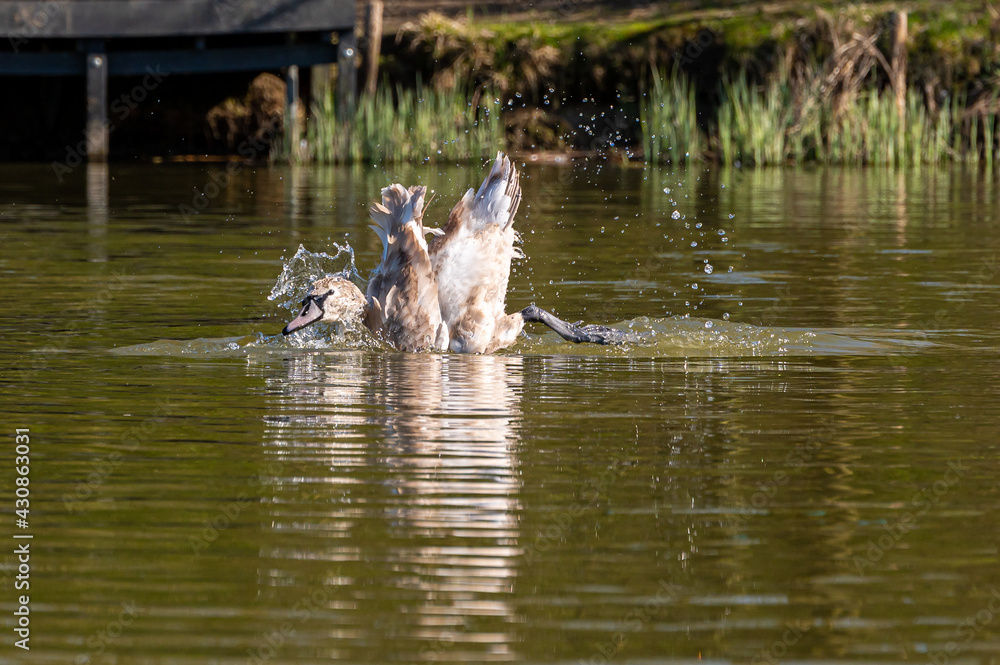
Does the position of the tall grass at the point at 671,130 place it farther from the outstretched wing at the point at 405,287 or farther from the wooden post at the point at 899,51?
the outstretched wing at the point at 405,287

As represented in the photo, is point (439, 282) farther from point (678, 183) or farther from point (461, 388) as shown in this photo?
point (678, 183)

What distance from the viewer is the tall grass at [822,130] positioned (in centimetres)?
2562

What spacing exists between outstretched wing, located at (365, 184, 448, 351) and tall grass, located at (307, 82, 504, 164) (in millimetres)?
16055

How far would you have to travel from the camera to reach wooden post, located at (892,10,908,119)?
27.1 meters

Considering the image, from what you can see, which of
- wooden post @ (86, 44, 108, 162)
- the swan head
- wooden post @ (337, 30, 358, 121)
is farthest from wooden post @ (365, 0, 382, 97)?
the swan head

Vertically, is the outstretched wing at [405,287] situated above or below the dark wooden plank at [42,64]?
below

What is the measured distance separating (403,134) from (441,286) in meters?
17.0

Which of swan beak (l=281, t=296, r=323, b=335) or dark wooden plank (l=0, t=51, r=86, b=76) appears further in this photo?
dark wooden plank (l=0, t=51, r=86, b=76)

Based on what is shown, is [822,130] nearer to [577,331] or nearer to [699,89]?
[699,89]

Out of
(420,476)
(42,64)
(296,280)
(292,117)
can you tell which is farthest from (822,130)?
(420,476)

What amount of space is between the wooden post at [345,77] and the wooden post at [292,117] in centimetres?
77

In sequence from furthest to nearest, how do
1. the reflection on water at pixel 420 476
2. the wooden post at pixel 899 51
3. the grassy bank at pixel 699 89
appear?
the wooden post at pixel 899 51 → the grassy bank at pixel 699 89 → the reflection on water at pixel 420 476

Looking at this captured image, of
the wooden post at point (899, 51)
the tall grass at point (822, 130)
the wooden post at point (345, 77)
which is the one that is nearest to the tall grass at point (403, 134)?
the wooden post at point (345, 77)

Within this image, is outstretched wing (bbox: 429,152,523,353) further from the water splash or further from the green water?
the water splash
